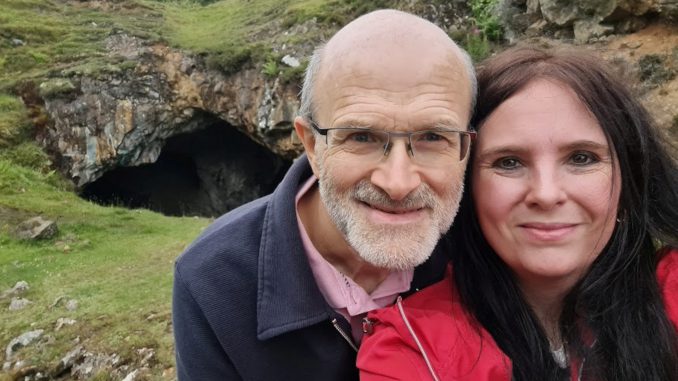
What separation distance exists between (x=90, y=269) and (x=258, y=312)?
744 cm

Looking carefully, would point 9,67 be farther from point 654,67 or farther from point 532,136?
point 532,136

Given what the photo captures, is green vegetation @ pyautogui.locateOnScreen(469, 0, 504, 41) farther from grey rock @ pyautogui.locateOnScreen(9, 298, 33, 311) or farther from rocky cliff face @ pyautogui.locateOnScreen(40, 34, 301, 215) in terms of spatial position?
grey rock @ pyautogui.locateOnScreen(9, 298, 33, 311)

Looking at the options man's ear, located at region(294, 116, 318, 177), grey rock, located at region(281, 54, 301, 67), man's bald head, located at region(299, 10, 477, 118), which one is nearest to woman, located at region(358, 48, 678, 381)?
man's bald head, located at region(299, 10, 477, 118)

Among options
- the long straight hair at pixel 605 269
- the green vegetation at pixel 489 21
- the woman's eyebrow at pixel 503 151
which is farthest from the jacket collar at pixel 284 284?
the green vegetation at pixel 489 21

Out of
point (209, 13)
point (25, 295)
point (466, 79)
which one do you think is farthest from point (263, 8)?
point (466, 79)

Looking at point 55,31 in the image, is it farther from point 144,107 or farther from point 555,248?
point 555,248

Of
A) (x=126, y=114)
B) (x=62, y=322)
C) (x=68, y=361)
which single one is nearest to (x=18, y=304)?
(x=62, y=322)

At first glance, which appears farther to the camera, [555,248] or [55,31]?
[55,31]

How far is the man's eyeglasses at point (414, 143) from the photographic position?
197 centimetres

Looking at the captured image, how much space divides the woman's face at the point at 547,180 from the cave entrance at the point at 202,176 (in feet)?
55.6

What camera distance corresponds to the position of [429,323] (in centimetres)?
193

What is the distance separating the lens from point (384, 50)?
1983 millimetres

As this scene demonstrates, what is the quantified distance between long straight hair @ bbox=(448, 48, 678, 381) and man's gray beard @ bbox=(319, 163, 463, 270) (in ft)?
0.85

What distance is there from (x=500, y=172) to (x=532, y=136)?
0.60 feet
